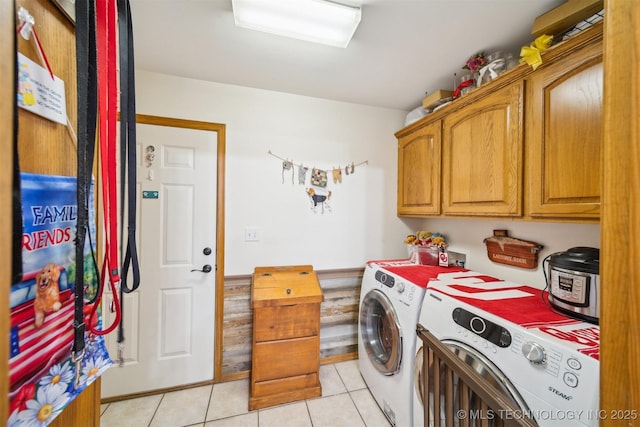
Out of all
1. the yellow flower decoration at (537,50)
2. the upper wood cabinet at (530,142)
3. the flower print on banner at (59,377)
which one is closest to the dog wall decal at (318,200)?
the upper wood cabinet at (530,142)

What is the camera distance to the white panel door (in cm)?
173

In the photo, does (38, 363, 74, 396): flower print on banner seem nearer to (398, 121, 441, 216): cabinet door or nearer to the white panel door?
the white panel door

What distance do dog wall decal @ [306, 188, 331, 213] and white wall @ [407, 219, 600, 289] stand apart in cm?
110

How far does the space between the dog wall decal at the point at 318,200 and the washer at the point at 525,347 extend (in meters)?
1.16

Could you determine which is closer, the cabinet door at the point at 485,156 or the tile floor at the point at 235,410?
the cabinet door at the point at 485,156

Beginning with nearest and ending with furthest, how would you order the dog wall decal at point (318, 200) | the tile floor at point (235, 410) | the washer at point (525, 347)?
the washer at point (525, 347) < the tile floor at point (235, 410) < the dog wall decal at point (318, 200)

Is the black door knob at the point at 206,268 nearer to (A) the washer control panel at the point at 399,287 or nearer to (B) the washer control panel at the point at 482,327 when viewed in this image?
(A) the washer control panel at the point at 399,287

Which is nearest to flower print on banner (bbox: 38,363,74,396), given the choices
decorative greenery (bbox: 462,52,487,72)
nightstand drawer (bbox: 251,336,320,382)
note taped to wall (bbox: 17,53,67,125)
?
note taped to wall (bbox: 17,53,67,125)

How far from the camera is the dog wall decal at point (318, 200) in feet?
6.94

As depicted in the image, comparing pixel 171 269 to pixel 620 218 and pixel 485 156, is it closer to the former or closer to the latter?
pixel 620 218

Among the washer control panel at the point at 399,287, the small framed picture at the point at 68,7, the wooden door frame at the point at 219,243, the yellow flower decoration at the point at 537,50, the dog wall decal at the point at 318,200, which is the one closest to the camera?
the small framed picture at the point at 68,7

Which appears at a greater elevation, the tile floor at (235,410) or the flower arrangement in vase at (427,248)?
the flower arrangement in vase at (427,248)

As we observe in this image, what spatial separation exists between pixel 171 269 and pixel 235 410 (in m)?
1.12

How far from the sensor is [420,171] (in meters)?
2.02
